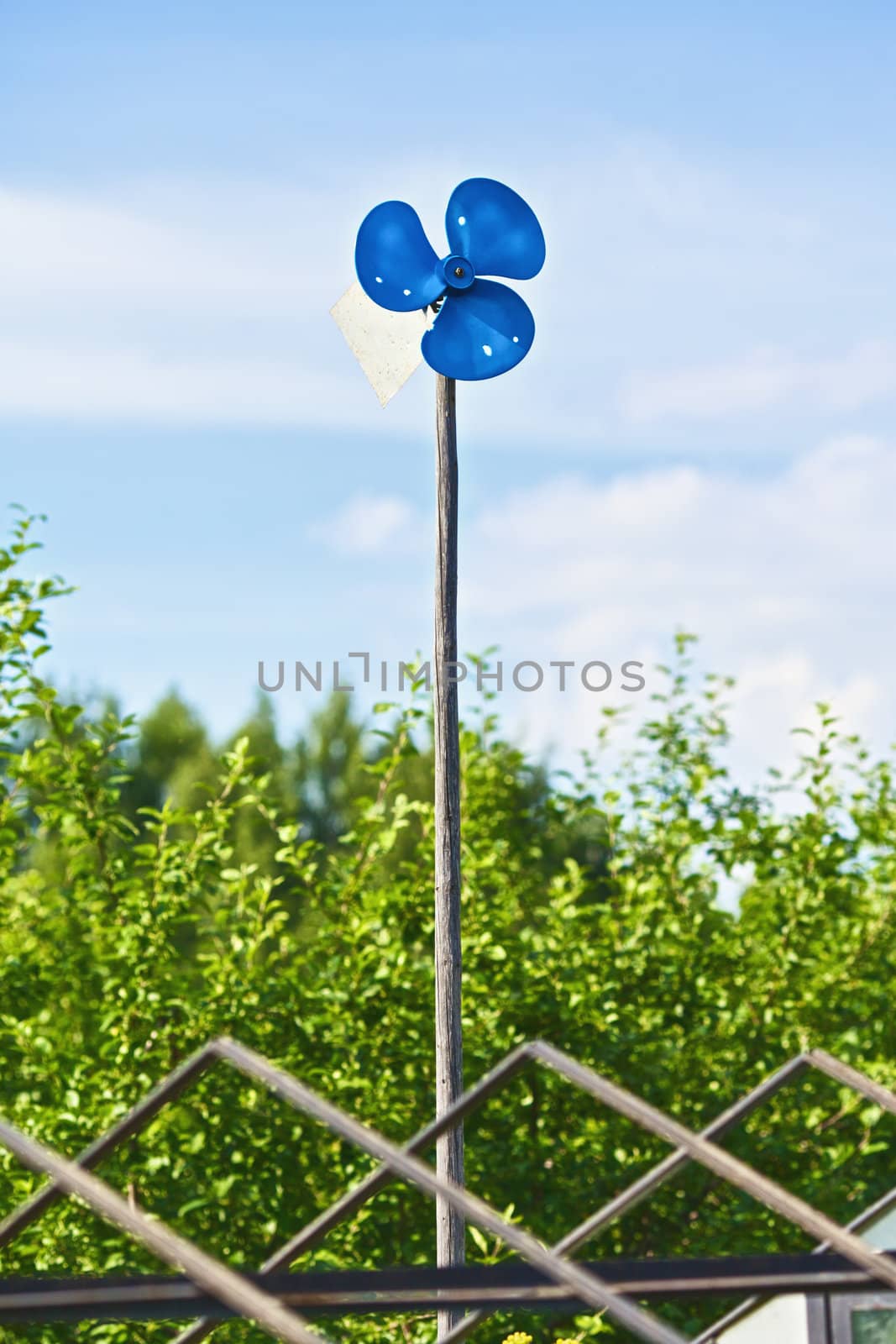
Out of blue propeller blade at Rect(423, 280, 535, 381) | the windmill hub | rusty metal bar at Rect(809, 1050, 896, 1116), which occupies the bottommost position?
A: rusty metal bar at Rect(809, 1050, 896, 1116)

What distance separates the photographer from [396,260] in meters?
5.17

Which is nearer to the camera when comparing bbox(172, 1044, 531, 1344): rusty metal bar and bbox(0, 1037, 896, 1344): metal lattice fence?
bbox(0, 1037, 896, 1344): metal lattice fence

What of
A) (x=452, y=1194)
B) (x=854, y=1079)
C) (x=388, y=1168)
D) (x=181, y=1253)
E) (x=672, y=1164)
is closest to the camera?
(x=181, y=1253)

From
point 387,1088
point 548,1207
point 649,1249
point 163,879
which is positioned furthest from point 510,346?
point 649,1249

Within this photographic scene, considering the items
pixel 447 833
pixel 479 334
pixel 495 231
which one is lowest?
pixel 447 833

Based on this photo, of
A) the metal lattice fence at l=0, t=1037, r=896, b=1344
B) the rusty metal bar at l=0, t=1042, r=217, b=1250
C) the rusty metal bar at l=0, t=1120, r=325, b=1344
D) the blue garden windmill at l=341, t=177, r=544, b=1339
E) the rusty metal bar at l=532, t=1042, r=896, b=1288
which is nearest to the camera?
the rusty metal bar at l=0, t=1120, r=325, b=1344

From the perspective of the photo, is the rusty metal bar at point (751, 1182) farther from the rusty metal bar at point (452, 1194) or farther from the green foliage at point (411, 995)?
the green foliage at point (411, 995)

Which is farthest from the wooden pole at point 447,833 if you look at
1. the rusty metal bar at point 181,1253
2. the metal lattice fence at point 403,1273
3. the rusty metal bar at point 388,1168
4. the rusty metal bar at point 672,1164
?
the rusty metal bar at point 181,1253

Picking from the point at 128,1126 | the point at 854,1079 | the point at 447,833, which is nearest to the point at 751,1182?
the point at 854,1079

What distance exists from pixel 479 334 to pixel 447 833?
1.76 m

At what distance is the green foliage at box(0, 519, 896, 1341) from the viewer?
19.1ft

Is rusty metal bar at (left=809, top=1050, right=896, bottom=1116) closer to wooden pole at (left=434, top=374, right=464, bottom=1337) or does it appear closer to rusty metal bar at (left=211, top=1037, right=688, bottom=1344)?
rusty metal bar at (left=211, top=1037, right=688, bottom=1344)

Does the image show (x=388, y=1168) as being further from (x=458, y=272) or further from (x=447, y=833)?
(x=458, y=272)

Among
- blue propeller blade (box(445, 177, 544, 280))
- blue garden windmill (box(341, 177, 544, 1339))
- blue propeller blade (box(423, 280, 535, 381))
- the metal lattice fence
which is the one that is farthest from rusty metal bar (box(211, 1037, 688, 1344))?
blue propeller blade (box(445, 177, 544, 280))
